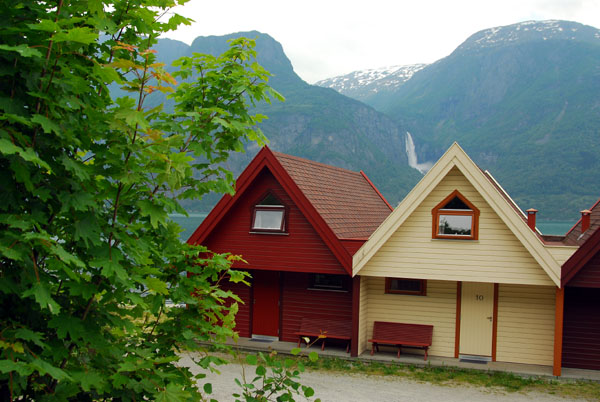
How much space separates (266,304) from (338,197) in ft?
15.7

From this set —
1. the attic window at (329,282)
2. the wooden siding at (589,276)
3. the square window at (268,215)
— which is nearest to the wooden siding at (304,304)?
the attic window at (329,282)

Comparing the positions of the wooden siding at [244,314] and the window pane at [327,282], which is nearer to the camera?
the window pane at [327,282]

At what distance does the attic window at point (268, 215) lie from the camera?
17641mm

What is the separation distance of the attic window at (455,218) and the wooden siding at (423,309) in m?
1.78

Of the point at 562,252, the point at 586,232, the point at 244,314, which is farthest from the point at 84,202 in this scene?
the point at 586,232

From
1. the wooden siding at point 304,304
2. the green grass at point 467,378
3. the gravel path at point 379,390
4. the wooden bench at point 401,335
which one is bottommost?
the gravel path at point 379,390

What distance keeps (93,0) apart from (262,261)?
Result: 1427 cm

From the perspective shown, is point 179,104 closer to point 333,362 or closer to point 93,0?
point 93,0

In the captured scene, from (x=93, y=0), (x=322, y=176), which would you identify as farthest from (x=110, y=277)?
(x=322, y=176)

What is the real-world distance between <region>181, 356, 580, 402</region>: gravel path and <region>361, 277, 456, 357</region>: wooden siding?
2.90m

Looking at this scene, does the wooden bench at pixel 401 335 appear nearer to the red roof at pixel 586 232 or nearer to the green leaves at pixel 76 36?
the red roof at pixel 586 232

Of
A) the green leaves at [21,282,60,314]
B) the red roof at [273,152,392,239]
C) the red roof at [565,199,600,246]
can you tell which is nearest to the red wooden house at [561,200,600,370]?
the red roof at [565,199,600,246]

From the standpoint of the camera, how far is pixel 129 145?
3.80 meters

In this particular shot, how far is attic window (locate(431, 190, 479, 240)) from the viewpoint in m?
15.9
